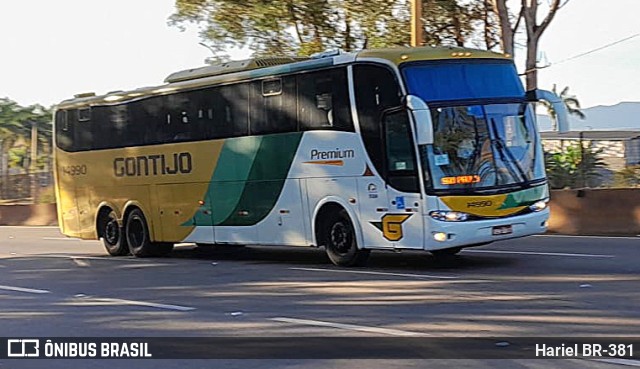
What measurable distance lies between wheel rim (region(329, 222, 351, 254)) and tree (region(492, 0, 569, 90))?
13.4 metres

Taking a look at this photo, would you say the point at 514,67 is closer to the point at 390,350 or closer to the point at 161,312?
the point at 161,312

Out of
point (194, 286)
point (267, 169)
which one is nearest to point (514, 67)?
point (267, 169)

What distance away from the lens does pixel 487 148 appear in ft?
53.3

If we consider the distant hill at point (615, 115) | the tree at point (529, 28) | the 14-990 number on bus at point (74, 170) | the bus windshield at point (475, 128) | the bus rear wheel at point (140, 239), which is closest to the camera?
the bus windshield at point (475, 128)

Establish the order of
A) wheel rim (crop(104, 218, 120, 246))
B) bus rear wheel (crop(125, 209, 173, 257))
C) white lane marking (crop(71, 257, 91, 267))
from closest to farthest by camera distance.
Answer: white lane marking (crop(71, 257, 91, 267))
bus rear wheel (crop(125, 209, 173, 257))
wheel rim (crop(104, 218, 120, 246))

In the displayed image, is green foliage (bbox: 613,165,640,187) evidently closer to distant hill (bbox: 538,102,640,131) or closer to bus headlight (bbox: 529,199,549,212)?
bus headlight (bbox: 529,199,549,212)

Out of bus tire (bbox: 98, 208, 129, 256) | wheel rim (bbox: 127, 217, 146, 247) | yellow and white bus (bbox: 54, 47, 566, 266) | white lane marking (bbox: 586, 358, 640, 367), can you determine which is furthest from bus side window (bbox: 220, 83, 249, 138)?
white lane marking (bbox: 586, 358, 640, 367)

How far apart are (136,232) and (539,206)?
364 inches

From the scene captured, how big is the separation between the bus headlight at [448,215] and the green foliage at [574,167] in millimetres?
10098

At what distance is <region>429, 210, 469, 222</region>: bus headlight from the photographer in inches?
628

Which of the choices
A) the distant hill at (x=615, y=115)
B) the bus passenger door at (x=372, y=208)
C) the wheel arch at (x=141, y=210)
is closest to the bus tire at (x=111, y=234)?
the wheel arch at (x=141, y=210)

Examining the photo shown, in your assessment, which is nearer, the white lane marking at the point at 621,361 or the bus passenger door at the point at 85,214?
the white lane marking at the point at 621,361

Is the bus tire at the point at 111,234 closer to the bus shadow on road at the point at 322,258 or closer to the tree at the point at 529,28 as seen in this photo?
the bus shadow on road at the point at 322,258

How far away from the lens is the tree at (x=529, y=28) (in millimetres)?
29703
